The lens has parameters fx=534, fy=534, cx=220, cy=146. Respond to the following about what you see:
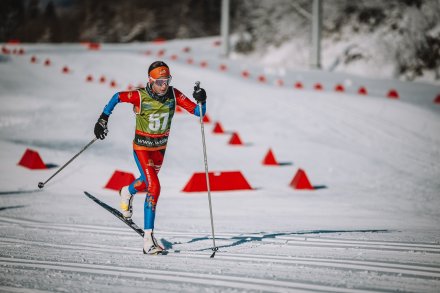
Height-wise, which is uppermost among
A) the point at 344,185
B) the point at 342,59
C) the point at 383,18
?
the point at 383,18

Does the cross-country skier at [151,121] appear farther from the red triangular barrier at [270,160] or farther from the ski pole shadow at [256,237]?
the red triangular barrier at [270,160]

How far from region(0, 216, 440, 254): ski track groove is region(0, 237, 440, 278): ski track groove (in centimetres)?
64

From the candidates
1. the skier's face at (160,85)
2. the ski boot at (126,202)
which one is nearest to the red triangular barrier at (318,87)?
the ski boot at (126,202)

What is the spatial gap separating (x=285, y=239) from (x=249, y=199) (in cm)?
318

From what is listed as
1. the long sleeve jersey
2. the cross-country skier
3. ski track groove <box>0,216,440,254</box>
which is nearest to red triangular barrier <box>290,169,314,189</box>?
ski track groove <box>0,216,440,254</box>

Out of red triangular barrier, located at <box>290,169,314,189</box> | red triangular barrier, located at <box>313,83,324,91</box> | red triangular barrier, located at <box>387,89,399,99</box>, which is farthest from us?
red triangular barrier, located at <box>313,83,324,91</box>

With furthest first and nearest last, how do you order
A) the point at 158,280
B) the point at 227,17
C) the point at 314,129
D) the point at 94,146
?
the point at 227,17 < the point at 314,129 < the point at 94,146 < the point at 158,280

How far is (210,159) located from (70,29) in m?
88.9

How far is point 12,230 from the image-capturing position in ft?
21.9

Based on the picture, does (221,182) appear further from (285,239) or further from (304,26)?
(304,26)

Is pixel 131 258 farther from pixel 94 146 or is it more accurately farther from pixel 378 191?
pixel 94 146

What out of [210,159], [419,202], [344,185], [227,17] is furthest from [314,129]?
[227,17]

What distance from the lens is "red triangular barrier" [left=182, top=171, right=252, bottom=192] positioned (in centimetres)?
986

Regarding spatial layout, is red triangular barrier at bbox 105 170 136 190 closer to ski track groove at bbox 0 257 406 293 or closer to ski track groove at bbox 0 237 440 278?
ski track groove at bbox 0 237 440 278
